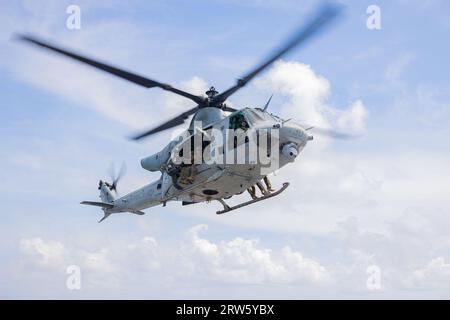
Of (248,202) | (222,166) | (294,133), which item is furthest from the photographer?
(248,202)

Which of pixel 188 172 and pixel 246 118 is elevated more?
pixel 246 118

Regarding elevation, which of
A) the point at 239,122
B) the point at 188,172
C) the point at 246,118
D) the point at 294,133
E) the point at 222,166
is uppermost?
the point at 246,118

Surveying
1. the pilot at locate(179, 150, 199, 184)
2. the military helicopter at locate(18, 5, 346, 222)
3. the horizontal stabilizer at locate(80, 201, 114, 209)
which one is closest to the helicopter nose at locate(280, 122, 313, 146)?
the military helicopter at locate(18, 5, 346, 222)

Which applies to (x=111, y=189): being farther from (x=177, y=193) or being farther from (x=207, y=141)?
(x=207, y=141)

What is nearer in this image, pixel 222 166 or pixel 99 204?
pixel 222 166

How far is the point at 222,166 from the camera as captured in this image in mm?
27156

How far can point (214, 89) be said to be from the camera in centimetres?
3002

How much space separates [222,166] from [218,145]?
1.07m

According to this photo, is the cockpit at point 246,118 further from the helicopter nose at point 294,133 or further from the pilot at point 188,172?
the pilot at point 188,172

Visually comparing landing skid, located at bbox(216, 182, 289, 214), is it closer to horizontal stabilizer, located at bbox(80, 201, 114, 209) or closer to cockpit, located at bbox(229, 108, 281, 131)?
cockpit, located at bbox(229, 108, 281, 131)

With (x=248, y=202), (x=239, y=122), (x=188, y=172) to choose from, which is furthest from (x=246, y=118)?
(x=248, y=202)

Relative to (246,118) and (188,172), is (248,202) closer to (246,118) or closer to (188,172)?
(188,172)

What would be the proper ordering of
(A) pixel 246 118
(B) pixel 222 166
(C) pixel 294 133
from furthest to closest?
1. (B) pixel 222 166
2. (A) pixel 246 118
3. (C) pixel 294 133
